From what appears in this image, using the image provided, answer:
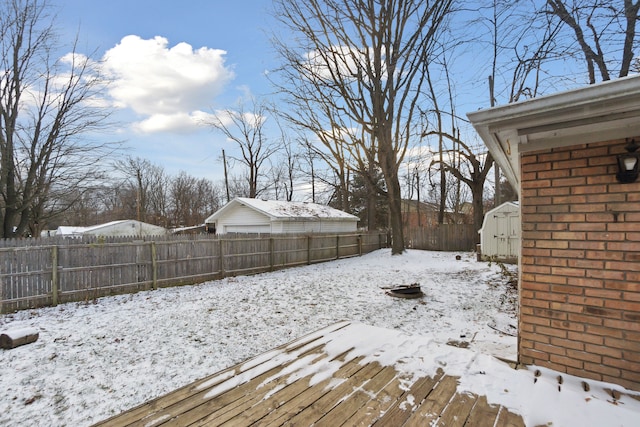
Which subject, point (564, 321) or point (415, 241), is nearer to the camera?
point (564, 321)

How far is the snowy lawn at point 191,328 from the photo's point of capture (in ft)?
10.9

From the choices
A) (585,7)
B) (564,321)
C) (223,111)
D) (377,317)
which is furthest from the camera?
(223,111)

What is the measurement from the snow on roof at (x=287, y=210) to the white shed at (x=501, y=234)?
A: 8679mm

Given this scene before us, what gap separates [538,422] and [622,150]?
197cm

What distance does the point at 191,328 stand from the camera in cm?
535

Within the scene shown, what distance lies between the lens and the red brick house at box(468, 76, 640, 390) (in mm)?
2248

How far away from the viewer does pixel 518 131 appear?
243 centimetres

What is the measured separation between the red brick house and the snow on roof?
1377 cm

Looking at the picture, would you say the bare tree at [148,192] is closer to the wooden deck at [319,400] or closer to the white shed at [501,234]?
the white shed at [501,234]

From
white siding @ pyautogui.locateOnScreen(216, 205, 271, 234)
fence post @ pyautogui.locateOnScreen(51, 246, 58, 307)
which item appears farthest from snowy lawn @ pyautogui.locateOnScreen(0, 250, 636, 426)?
white siding @ pyautogui.locateOnScreen(216, 205, 271, 234)

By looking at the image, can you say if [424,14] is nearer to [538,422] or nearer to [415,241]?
[415,241]

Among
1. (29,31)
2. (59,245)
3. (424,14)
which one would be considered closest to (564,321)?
(59,245)

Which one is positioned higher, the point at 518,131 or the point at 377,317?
the point at 518,131

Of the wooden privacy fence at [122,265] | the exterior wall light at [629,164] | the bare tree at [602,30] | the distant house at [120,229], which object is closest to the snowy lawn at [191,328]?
the wooden privacy fence at [122,265]
